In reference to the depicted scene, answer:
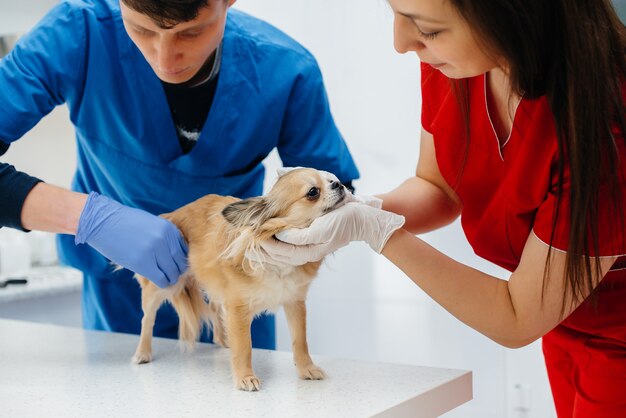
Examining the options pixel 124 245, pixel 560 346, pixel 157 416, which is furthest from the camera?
pixel 124 245

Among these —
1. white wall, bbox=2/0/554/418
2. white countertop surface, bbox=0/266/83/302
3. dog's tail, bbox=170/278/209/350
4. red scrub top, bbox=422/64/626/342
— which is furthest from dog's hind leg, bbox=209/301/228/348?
white countertop surface, bbox=0/266/83/302

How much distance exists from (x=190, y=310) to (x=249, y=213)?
46cm

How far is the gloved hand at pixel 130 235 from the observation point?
154cm

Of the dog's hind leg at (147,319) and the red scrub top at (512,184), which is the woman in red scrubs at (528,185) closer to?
the red scrub top at (512,184)

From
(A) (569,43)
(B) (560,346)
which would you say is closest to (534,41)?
(A) (569,43)

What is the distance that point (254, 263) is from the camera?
55.1 inches

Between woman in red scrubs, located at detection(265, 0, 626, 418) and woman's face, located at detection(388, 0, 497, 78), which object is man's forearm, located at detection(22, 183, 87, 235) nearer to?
woman in red scrubs, located at detection(265, 0, 626, 418)

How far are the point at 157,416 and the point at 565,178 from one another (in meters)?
0.79

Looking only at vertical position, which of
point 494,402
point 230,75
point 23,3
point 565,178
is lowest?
point 494,402

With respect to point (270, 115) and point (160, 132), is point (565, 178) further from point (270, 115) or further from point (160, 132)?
point (160, 132)

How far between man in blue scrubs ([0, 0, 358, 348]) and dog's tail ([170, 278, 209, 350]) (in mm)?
118

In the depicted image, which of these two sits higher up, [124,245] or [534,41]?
[534,41]

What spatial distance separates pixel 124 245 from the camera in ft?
5.10

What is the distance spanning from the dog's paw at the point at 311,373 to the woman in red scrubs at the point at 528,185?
0.75 feet
